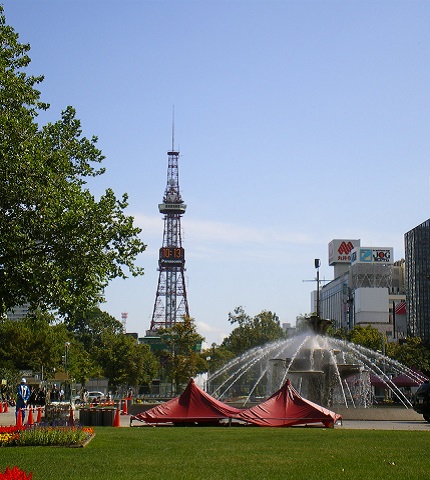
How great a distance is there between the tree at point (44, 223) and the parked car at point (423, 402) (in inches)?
514

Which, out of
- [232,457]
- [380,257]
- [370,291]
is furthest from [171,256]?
[232,457]

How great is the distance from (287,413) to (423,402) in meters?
8.45

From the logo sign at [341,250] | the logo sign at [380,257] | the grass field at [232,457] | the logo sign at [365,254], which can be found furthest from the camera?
the logo sign at [341,250]

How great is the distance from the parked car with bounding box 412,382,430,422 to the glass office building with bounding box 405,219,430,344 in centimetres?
11614

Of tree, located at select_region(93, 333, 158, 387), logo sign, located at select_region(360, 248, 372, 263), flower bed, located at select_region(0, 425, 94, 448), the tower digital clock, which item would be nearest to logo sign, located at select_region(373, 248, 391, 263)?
logo sign, located at select_region(360, 248, 372, 263)

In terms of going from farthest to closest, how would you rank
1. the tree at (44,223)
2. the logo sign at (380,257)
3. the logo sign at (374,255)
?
the logo sign at (380,257) → the logo sign at (374,255) → the tree at (44,223)

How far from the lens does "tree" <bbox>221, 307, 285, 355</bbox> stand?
291 ft

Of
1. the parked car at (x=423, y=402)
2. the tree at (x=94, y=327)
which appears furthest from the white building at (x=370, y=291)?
the parked car at (x=423, y=402)

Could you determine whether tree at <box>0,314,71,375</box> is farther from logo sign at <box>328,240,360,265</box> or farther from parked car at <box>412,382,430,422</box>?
logo sign at <box>328,240,360,265</box>

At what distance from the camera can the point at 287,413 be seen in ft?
88.7

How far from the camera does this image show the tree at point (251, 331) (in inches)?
3489

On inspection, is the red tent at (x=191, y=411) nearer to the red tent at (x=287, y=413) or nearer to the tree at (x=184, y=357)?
the red tent at (x=287, y=413)

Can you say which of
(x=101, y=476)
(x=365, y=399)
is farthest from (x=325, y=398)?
(x=101, y=476)

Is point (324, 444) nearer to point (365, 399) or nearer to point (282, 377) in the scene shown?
point (282, 377)
